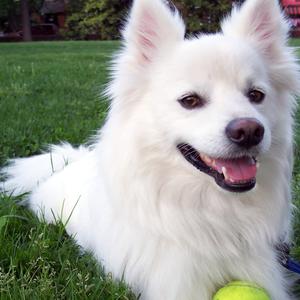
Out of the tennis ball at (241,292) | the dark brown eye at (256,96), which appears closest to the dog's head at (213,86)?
the dark brown eye at (256,96)

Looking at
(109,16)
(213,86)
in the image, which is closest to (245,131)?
(213,86)

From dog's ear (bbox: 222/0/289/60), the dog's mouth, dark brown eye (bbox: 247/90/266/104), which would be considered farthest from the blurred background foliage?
the dog's mouth

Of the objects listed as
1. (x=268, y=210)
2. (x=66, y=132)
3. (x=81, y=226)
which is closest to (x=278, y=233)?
(x=268, y=210)

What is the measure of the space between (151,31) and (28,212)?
62.3 inches

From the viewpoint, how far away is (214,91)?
2.76 metres

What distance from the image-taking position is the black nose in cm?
248

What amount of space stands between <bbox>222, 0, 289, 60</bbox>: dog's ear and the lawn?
4.21ft

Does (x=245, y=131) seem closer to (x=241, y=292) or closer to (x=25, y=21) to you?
(x=241, y=292)

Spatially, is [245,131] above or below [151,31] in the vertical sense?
below

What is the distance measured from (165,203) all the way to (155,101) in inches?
21.6

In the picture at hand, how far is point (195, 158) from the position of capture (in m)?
2.76

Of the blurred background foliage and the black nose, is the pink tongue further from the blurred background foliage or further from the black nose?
the blurred background foliage

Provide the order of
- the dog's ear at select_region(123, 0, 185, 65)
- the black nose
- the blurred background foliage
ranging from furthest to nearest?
1. the blurred background foliage
2. the dog's ear at select_region(123, 0, 185, 65)
3. the black nose

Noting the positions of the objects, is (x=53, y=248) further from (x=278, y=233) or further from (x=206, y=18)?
(x=206, y=18)
